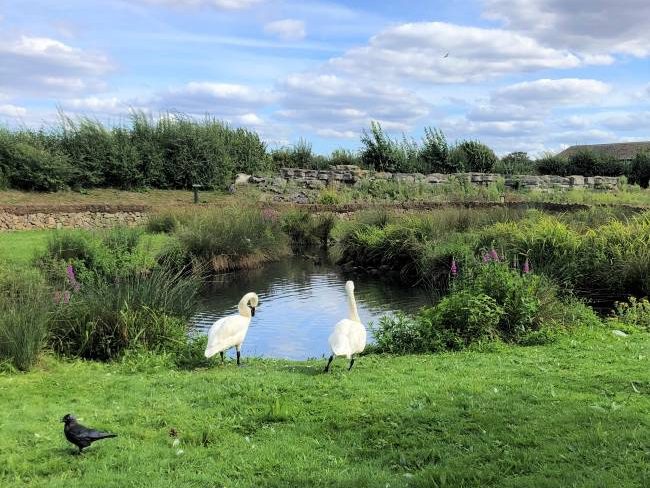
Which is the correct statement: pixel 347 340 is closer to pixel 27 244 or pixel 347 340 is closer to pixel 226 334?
pixel 226 334

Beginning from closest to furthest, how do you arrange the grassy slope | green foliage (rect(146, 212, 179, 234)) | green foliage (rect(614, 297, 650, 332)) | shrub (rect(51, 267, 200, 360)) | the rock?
the grassy slope < shrub (rect(51, 267, 200, 360)) < green foliage (rect(614, 297, 650, 332)) < green foliage (rect(146, 212, 179, 234)) < the rock

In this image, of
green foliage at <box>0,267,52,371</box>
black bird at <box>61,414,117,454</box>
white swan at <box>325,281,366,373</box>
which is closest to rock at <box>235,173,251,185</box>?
green foliage at <box>0,267,52,371</box>

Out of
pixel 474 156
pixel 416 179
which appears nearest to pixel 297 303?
pixel 416 179

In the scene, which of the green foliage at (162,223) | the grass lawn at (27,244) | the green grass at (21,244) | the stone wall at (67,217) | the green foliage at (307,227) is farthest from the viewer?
the green foliage at (307,227)

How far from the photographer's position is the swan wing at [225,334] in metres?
7.08

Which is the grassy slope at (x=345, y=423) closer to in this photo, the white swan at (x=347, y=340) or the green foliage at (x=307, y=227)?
the white swan at (x=347, y=340)

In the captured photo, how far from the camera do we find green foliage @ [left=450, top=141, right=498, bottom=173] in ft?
122

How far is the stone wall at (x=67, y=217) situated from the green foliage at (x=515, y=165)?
21881 mm

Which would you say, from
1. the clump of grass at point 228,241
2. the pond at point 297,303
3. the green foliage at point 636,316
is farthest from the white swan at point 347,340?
the clump of grass at point 228,241

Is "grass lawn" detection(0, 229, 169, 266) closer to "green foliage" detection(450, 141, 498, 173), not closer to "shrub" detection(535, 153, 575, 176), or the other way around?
"green foliage" detection(450, 141, 498, 173)

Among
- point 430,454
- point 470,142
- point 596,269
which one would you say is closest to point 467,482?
point 430,454

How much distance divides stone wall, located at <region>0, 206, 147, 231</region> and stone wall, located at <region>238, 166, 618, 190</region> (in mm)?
9663

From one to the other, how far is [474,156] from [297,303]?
87.5 feet

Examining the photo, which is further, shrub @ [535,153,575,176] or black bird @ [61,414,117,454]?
shrub @ [535,153,575,176]
